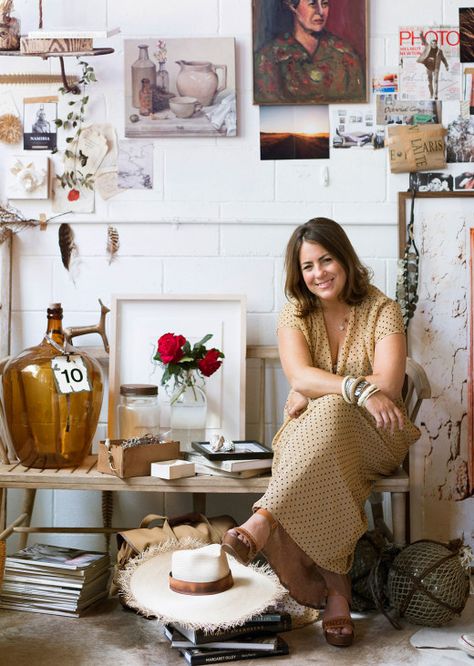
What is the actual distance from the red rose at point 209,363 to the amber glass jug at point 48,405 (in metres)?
0.36

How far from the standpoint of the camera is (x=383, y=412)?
2.36 m

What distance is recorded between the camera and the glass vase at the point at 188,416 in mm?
2832

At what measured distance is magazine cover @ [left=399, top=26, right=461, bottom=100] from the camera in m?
3.02

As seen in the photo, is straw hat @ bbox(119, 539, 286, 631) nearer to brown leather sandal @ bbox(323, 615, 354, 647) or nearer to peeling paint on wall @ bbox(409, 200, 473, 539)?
brown leather sandal @ bbox(323, 615, 354, 647)

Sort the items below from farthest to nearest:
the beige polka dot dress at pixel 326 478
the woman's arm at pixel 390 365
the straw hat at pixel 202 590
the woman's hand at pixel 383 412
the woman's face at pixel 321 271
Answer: the woman's face at pixel 321 271 < the woman's arm at pixel 390 365 < the woman's hand at pixel 383 412 < the beige polka dot dress at pixel 326 478 < the straw hat at pixel 202 590

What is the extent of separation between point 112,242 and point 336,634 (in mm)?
1582

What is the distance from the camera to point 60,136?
308cm

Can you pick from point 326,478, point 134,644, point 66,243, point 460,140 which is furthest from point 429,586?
point 66,243

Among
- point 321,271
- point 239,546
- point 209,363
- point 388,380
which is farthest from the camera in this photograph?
point 209,363

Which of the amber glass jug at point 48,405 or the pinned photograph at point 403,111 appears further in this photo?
the pinned photograph at point 403,111

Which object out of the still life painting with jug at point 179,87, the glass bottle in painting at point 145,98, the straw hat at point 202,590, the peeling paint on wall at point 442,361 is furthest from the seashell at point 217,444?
the glass bottle in painting at point 145,98

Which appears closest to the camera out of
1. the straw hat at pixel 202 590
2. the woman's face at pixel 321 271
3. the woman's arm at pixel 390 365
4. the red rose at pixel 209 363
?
the straw hat at pixel 202 590

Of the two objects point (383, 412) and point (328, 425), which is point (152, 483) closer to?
point (328, 425)

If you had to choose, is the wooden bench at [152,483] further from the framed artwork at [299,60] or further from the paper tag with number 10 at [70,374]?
the framed artwork at [299,60]
